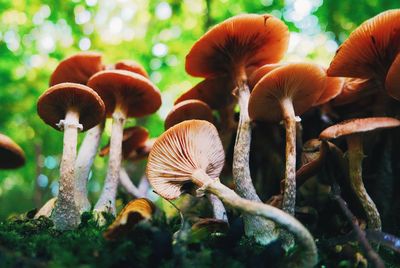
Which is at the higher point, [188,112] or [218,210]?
[188,112]

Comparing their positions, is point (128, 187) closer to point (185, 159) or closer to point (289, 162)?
point (185, 159)

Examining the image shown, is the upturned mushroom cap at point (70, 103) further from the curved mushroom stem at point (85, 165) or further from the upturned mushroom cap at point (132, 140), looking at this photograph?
the upturned mushroom cap at point (132, 140)

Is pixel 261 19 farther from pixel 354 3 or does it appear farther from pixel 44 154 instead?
pixel 44 154

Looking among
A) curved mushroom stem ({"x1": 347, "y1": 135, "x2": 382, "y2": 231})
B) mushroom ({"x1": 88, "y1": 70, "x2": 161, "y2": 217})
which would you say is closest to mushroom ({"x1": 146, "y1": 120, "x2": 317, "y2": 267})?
mushroom ({"x1": 88, "y1": 70, "x2": 161, "y2": 217})

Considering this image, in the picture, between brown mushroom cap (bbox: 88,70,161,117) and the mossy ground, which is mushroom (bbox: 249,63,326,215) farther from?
brown mushroom cap (bbox: 88,70,161,117)

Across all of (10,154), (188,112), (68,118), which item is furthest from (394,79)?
(10,154)

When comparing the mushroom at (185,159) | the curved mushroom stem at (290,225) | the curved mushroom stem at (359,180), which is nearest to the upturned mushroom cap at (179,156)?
the mushroom at (185,159)
